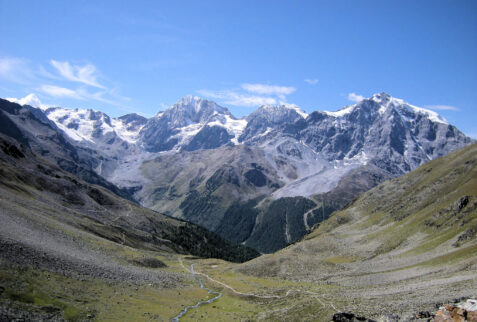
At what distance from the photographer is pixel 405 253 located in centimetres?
11850

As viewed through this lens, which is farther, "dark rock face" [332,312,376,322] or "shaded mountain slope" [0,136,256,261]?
"shaded mountain slope" [0,136,256,261]

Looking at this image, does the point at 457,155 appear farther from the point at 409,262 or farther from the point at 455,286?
the point at 455,286

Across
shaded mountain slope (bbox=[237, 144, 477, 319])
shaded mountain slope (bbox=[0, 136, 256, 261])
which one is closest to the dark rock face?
shaded mountain slope (bbox=[237, 144, 477, 319])

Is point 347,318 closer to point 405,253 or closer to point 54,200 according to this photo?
point 405,253

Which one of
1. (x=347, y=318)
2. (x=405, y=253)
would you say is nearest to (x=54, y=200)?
(x=405, y=253)

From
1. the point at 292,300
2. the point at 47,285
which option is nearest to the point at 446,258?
the point at 292,300

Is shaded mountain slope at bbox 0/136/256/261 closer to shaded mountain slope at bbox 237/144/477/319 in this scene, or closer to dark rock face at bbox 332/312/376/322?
shaded mountain slope at bbox 237/144/477/319

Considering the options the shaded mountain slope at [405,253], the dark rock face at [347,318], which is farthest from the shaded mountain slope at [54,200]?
the dark rock face at [347,318]

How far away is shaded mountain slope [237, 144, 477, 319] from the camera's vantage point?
2525 inches

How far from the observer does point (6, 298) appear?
44344 millimetres

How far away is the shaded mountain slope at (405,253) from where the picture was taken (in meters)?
64.1

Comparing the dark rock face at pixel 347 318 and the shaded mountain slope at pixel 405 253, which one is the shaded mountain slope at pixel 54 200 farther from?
the dark rock face at pixel 347 318

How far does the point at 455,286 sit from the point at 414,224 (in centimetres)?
8703

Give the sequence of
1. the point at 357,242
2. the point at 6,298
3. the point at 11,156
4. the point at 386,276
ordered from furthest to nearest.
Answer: the point at 11,156
the point at 357,242
the point at 386,276
the point at 6,298
